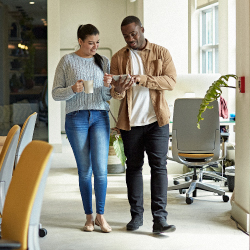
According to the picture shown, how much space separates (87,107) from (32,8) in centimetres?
534

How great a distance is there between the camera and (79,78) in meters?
2.83

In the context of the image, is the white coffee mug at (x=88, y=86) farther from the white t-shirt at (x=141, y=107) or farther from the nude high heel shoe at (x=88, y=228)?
the nude high heel shoe at (x=88, y=228)

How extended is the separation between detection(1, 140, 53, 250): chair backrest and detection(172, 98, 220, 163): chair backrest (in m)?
2.54

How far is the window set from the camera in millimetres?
7125

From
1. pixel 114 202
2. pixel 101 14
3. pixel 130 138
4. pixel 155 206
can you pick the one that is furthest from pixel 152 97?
pixel 101 14

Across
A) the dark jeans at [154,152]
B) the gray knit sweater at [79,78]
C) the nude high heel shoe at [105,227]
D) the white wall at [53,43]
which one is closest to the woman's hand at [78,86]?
the gray knit sweater at [79,78]

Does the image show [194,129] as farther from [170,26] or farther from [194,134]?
[170,26]

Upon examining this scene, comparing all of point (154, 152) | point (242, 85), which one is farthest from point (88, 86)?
point (242, 85)

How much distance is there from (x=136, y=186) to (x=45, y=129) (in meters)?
5.06

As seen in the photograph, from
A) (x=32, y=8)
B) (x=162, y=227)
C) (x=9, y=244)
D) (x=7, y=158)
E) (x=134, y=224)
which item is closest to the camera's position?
(x=9, y=244)

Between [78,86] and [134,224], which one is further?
[134,224]

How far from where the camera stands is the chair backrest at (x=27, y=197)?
129cm

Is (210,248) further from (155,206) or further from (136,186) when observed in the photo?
(136,186)

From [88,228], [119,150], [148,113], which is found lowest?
[88,228]
